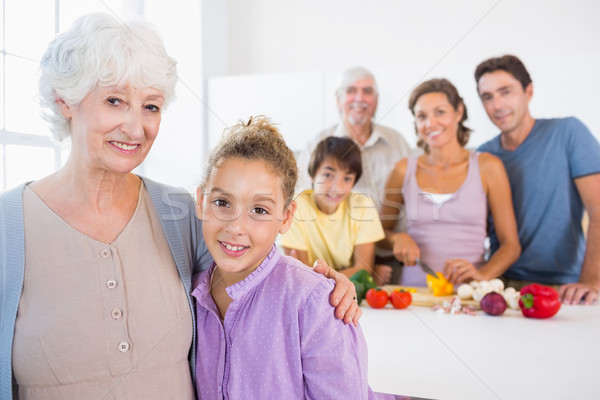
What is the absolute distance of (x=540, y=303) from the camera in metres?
1.58

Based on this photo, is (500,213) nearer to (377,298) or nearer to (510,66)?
(510,66)

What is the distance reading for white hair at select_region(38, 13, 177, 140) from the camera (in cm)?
91

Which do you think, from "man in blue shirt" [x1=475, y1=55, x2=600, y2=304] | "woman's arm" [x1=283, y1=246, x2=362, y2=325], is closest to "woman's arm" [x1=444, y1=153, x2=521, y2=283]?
"man in blue shirt" [x1=475, y1=55, x2=600, y2=304]

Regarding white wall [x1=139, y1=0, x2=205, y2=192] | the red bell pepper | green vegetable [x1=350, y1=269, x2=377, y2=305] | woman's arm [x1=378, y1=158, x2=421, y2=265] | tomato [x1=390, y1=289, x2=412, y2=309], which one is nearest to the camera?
the red bell pepper

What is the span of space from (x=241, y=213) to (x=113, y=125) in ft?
0.88

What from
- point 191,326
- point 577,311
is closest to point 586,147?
point 577,311

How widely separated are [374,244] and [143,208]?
1.45 meters

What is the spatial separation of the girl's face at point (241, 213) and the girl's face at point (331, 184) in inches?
50.1

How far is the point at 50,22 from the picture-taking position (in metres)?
2.11

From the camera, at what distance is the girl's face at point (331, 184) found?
7.41 ft

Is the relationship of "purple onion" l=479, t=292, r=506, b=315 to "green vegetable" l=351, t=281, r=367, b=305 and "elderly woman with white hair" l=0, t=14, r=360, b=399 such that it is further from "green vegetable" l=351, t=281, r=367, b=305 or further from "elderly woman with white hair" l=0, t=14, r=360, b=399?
"elderly woman with white hair" l=0, t=14, r=360, b=399

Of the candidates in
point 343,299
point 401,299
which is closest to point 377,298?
point 401,299

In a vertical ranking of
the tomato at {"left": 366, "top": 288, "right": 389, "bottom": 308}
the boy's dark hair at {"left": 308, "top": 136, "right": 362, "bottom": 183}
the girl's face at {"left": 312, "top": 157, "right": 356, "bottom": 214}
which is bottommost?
the tomato at {"left": 366, "top": 288, "right": 389, "bottom": 308}

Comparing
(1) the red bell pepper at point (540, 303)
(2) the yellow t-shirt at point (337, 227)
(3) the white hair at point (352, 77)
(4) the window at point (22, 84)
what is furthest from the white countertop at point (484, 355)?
(4) the window at point (22, 84)
